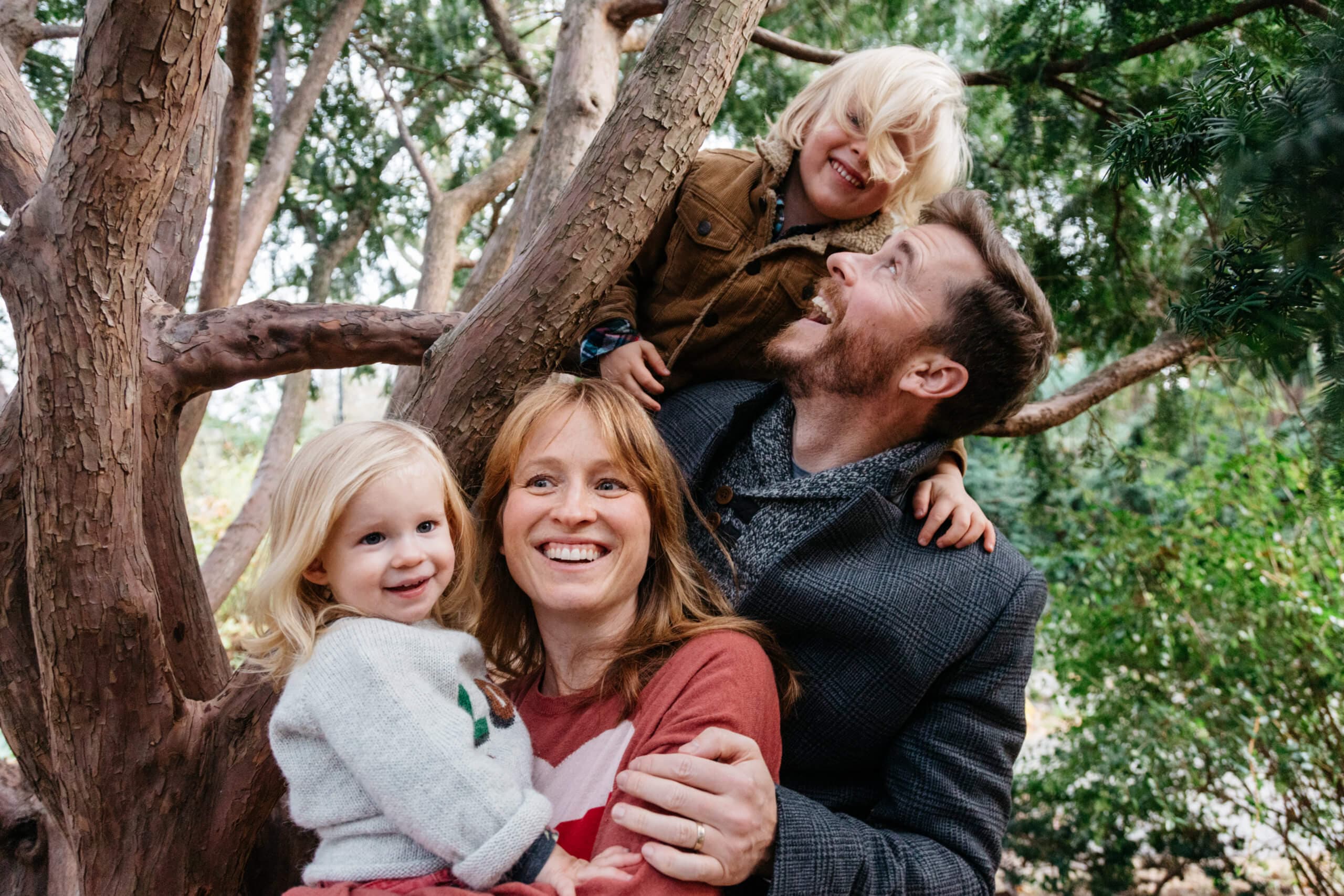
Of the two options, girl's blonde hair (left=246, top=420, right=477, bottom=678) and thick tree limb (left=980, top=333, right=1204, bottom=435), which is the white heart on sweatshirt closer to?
girl's blonde hair (left=246, top=420, right=477, bottom=678)

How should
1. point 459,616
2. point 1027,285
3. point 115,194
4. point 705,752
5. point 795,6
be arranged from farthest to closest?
point 795,6
point 1027,285
point 459,616
point 705,752
point 115,194

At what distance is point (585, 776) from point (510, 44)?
4110 mm

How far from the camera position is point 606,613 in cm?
177

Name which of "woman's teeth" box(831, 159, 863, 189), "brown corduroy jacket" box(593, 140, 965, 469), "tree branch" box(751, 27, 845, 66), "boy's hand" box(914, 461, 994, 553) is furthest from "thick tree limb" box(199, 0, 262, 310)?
"boy's hand" box(914, 461, 994, 553)

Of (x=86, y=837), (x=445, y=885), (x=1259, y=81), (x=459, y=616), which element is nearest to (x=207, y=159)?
(x=459, y=616)


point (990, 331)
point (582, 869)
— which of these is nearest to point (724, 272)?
point (990, 331)

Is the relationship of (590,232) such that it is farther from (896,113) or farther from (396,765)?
(396,765)

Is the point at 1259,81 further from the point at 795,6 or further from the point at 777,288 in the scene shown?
the point at 795,6

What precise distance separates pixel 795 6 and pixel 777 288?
468 centimetres

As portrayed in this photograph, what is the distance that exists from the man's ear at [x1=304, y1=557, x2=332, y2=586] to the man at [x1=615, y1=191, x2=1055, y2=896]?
615mm

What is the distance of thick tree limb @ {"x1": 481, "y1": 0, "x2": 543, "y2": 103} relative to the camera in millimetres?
4582

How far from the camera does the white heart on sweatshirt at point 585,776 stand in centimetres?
163

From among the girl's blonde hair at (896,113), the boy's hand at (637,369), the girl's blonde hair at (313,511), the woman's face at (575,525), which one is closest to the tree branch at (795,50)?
the girl's blonde hair at (896,113)

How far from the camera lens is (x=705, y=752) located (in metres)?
1.52
